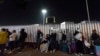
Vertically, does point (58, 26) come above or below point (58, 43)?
above

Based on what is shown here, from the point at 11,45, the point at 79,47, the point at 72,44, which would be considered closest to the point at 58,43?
the point at 72,44

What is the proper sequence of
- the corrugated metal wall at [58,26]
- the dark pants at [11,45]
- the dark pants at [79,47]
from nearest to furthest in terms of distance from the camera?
the dark pants at [79,47] → the dark pants at [11,45] → the corrugated metal wall at [58,26]

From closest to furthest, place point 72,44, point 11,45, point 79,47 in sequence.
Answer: point 79,47 < point 72,44 < point 11,45

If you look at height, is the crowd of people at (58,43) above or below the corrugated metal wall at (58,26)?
below

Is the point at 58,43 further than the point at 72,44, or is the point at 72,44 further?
the point at 58,43

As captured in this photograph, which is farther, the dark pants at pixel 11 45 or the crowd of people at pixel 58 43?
the dark pants at pixel 11 45

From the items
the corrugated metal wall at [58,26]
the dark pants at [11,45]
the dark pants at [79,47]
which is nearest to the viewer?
the dark pants at [79,47]

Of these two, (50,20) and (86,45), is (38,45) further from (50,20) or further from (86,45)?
(50,20)

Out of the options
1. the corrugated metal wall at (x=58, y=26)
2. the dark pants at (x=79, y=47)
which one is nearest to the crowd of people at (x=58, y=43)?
the dark pants at (x=79, y=47)

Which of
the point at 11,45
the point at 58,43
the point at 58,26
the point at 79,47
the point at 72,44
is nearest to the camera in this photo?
the point at 79,47

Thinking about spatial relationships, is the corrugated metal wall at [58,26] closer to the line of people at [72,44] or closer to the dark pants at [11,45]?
the line of people at [72,44]

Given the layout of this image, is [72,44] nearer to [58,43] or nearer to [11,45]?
[58,43]

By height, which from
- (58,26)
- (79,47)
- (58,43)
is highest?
(58,26)

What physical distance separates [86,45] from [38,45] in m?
3.37
